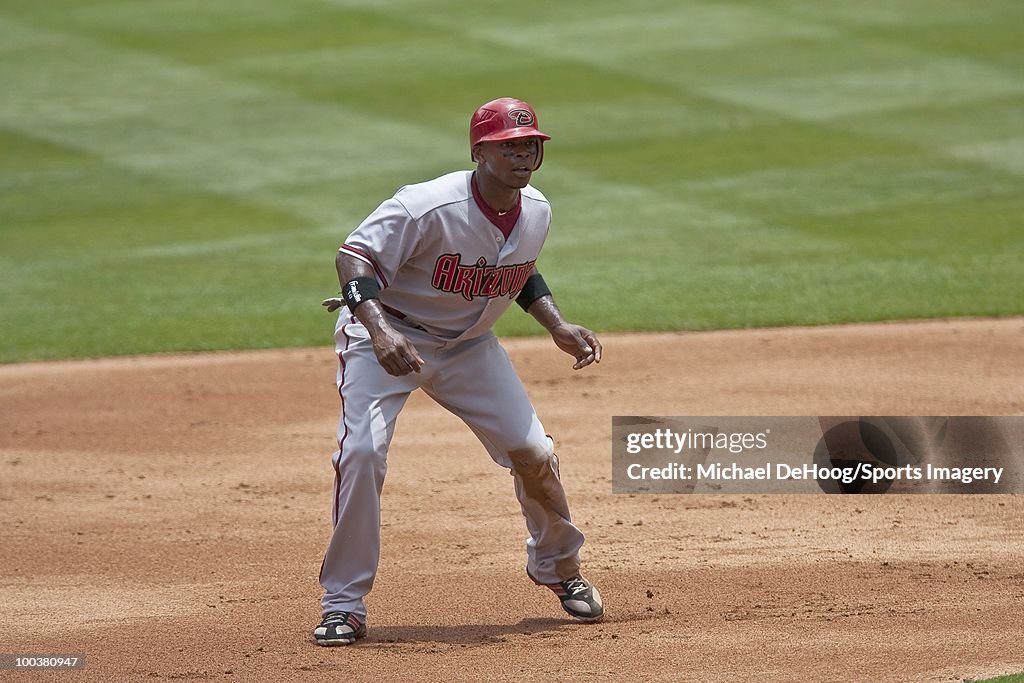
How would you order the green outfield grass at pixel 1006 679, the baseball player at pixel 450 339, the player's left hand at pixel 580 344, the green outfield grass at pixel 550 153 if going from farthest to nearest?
1. the green outfield grass at pixel 550 153
2. the player's left hand at pixel 580 344
3. the baseball player at pixel 450 339
4. the green outfield grass at pixel 1006 679

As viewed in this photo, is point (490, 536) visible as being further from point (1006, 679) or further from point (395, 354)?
point (1006, 679)

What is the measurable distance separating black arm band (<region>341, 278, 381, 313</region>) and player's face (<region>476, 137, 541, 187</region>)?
623mm

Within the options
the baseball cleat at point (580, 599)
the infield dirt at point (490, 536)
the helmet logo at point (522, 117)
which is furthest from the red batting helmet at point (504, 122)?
the infield dirt at point (490, 536)

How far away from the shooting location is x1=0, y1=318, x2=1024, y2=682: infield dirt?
16.2 ft

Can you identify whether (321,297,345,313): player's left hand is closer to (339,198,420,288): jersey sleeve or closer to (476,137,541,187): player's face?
(339,198,420,288): jersey sleeve

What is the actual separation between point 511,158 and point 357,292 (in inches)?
28.9

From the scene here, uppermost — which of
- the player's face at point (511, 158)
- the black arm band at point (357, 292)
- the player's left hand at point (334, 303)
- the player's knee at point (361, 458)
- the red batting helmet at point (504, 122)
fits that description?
the red batting helmet at point (504, 122)

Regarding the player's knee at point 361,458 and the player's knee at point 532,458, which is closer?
the player's knee at point 361,458

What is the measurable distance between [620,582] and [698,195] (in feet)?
29.2

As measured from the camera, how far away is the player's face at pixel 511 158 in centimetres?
506

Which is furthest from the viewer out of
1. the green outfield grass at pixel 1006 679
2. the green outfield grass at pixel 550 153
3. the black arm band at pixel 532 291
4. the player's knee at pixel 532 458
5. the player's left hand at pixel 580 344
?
the green outfield grass at pixel 550 153

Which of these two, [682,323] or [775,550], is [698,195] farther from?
[775,550]

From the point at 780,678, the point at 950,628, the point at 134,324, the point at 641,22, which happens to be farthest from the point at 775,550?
the point at 641,22

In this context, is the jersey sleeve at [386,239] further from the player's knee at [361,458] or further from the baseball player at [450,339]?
the player's knee at [361,458]
